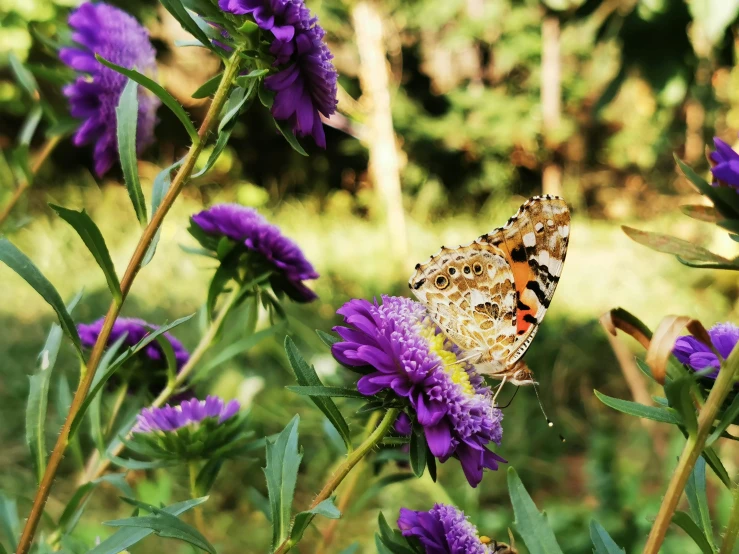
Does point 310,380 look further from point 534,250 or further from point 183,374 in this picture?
point 534,250

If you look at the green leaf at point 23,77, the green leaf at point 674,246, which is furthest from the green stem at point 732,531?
the green leaf at point 23,77

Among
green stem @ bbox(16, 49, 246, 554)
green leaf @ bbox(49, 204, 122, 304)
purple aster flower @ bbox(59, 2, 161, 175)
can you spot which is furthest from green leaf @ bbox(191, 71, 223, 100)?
purple aster flower @ bbox(59, 2, 161, 175)

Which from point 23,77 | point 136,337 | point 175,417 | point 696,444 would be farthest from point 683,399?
point 23,77

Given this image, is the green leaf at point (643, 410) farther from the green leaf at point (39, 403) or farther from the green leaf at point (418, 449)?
the green leaf at point (39, 403)

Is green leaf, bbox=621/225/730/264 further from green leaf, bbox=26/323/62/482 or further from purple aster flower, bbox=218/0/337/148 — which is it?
green leaf, bbox=26/323/62/482

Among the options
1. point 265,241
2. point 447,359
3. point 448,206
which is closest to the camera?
point 447,359

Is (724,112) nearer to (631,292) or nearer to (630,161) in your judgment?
(630,161)
